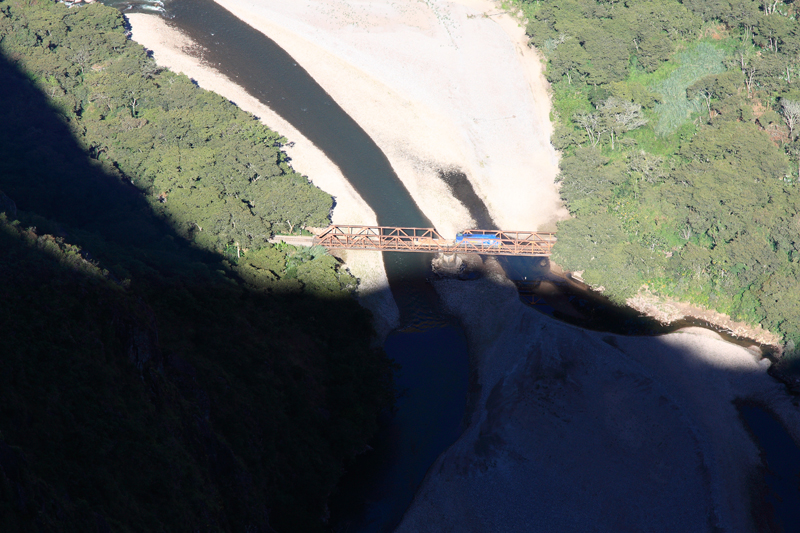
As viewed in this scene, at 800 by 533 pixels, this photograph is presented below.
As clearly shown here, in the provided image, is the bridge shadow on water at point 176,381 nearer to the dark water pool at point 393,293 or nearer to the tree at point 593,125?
the dark water pool at point 393,293

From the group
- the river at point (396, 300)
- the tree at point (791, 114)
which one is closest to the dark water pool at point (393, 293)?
the river at point (396, 300)

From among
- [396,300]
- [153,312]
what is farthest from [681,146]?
[153,312]

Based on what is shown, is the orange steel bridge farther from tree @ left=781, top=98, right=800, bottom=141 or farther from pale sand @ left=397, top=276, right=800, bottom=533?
tree @ left=781, top=98, right=800, bottom=141

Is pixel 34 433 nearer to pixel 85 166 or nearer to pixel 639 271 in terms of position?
pixel 85 166

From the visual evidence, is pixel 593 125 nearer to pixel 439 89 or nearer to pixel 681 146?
pixel 681 146

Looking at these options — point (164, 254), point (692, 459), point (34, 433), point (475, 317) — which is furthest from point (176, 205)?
point (692, 459)
